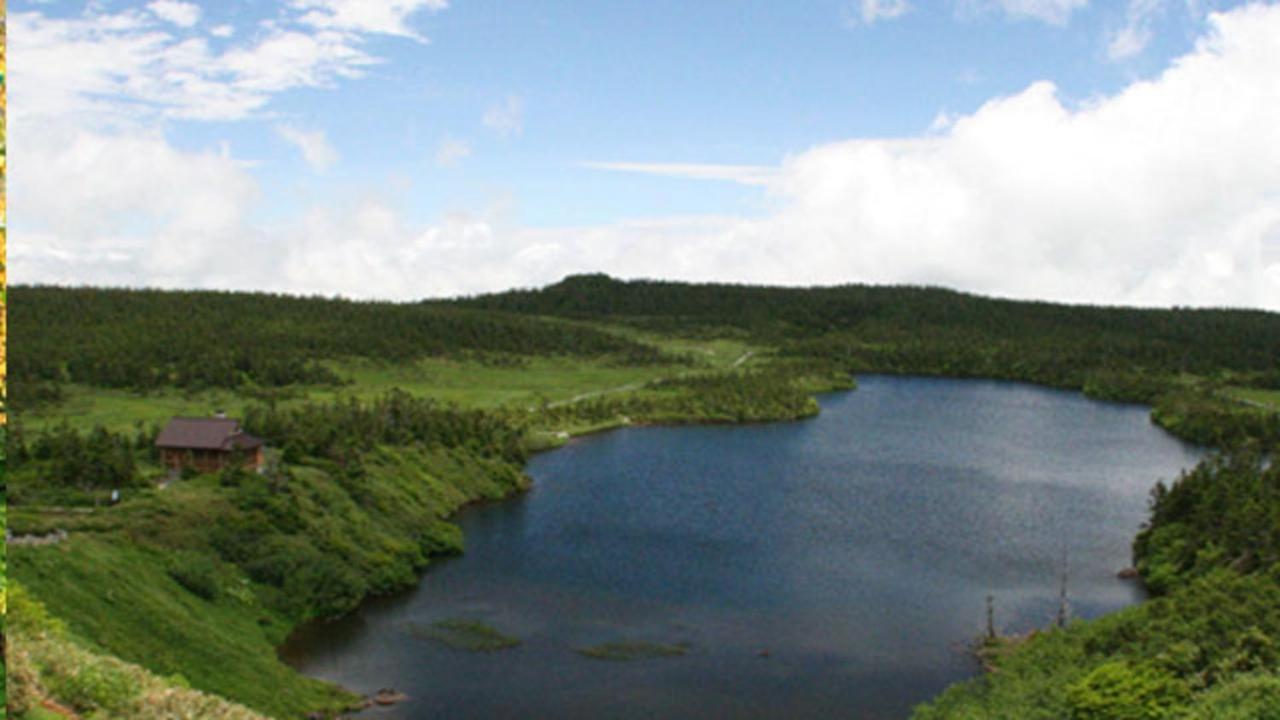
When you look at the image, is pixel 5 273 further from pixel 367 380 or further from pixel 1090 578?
pixel 367 380

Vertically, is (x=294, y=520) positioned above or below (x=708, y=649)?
above

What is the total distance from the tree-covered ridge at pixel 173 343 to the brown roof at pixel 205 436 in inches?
1998

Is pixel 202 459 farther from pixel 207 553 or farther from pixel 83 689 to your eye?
pixel 83 689

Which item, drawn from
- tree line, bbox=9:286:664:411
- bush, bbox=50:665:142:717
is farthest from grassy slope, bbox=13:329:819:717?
tree line, bbox=9:286:664:411

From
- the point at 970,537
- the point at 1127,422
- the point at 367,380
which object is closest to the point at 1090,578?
the point at 970,537

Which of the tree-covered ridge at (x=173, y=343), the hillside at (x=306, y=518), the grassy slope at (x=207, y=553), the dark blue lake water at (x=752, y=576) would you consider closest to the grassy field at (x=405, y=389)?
the hillside at (x=306, y=518)

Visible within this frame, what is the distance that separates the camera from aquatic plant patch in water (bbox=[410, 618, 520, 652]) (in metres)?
57.9

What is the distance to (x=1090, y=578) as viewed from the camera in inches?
2879

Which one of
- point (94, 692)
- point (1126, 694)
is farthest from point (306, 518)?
point (1126, 694)

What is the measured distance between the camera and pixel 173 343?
157 metres

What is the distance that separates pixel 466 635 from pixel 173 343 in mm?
115849

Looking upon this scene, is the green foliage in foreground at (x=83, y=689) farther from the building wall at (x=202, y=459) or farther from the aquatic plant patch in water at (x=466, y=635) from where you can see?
the building wall at (x=202, y=459)

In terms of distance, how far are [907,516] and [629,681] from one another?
148ft

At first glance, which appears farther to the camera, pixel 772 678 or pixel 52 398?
pixel 52 398
